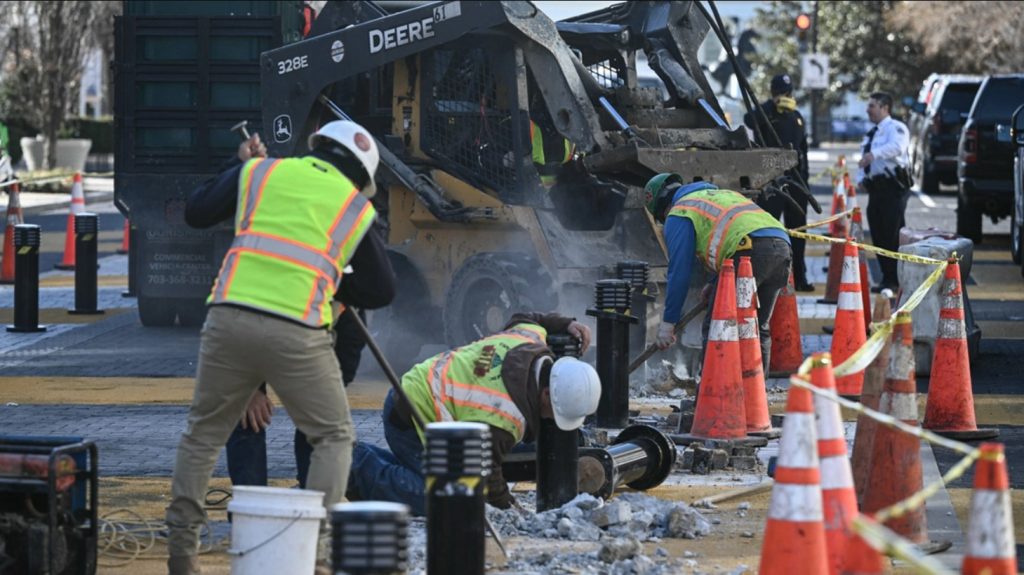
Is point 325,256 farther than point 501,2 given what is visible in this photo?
No

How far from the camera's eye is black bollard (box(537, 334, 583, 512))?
7664 millimetres

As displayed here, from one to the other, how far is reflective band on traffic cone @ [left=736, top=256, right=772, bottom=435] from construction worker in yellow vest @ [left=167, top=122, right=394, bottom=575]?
11.7 feet

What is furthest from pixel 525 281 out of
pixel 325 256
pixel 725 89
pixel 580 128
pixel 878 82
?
pixel 878 82

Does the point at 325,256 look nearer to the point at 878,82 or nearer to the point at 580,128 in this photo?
the point at 580,128

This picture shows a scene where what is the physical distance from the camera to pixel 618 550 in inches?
274

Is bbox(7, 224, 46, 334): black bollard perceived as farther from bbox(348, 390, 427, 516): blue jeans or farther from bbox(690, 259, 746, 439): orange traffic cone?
bbox(348, 390, 427, 516): blue jeans

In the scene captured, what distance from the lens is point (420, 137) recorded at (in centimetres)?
1278

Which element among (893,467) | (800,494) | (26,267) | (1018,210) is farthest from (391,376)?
(1018,210)

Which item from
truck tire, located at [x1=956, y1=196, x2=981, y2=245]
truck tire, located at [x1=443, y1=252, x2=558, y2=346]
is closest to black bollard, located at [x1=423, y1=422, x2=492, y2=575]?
truck tire, located at [x1=443, y1=252, x2=558, y2=346]

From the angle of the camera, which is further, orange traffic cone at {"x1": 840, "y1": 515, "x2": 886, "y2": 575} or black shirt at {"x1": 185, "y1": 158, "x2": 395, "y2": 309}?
black shirt at {"x1": 185, "y1": 158, "x2": 395, "y2": 309}

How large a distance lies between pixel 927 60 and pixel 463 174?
4630 cm

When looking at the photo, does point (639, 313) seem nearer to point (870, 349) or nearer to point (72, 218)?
point (870, 349)

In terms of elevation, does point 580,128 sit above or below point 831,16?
below

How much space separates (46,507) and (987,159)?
1762cm
